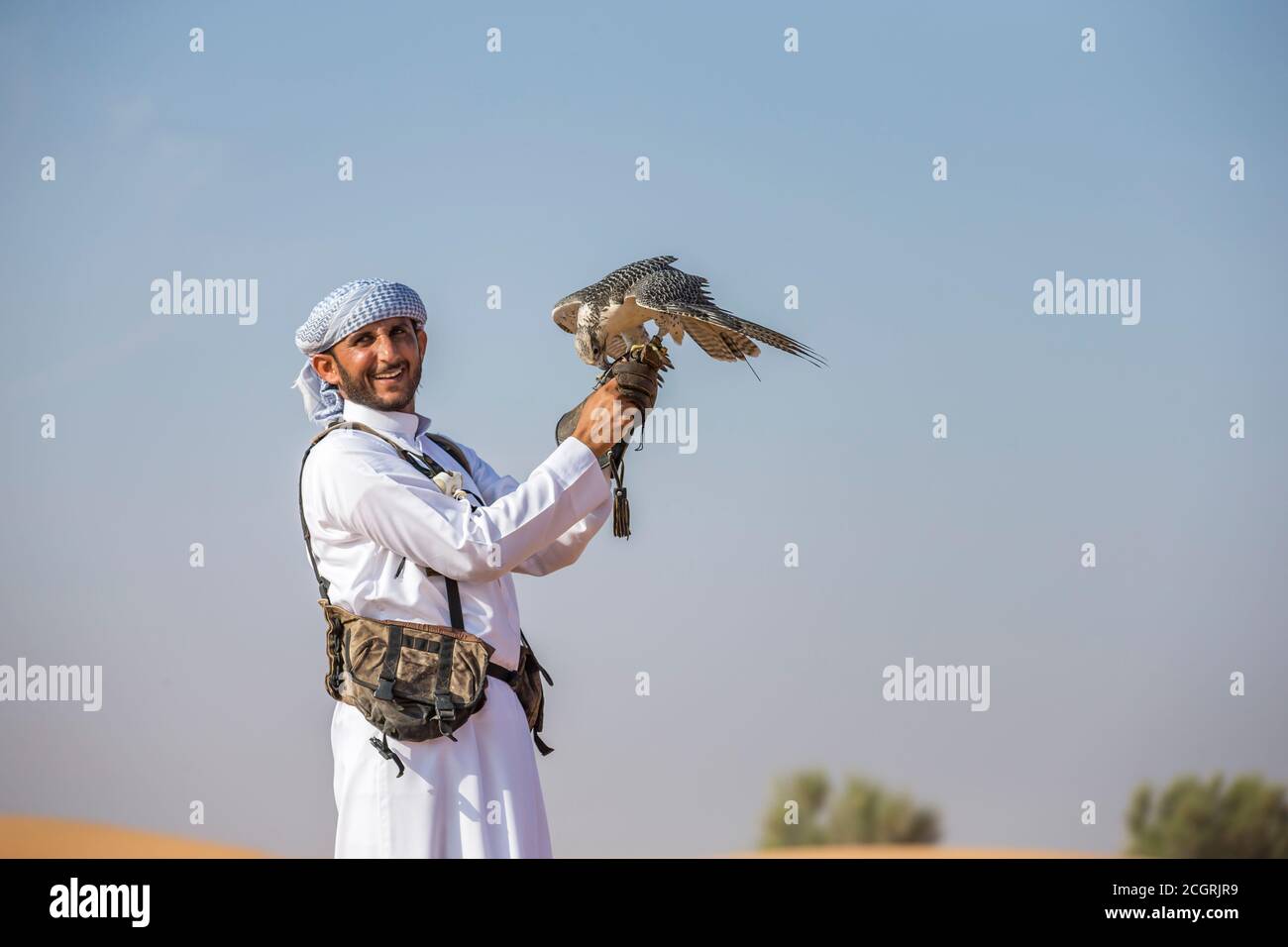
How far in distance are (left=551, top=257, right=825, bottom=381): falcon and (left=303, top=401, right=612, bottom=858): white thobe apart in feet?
1.84

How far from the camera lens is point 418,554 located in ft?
11.2

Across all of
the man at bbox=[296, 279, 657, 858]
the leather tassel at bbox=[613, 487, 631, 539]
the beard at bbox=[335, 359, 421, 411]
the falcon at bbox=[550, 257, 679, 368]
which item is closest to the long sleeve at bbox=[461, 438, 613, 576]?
the leather tassel at bbox=[613, 487, 631, 539]

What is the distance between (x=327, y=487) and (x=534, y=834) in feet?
3.11

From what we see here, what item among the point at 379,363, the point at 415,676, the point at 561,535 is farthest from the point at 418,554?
the point at 379,363

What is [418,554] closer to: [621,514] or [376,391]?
[376,391]

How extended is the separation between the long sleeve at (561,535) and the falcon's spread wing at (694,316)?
567 mm

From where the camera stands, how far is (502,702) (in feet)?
11.7

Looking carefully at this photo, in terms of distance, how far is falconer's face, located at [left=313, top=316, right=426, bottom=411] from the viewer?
3676mm

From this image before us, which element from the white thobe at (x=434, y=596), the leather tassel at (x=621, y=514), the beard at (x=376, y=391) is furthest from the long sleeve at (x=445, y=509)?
the leather tassel at (x=621, y=514)

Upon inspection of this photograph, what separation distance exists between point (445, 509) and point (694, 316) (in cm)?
97

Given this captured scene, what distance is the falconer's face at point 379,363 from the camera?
368cm

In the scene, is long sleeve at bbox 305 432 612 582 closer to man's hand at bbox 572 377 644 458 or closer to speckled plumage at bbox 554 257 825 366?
man's hand at bbox 572 377 644 458
